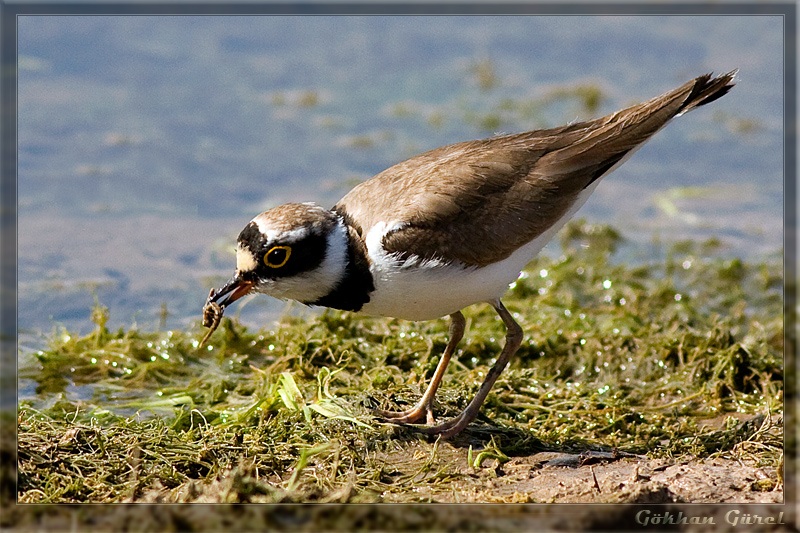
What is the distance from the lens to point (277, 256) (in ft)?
21.9

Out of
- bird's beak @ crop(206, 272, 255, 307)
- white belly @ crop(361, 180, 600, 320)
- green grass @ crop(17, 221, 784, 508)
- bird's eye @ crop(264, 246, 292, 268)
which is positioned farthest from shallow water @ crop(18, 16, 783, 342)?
white belly @ crop(361, 180, 600, 320)

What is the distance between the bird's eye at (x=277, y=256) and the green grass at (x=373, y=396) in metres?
1.06

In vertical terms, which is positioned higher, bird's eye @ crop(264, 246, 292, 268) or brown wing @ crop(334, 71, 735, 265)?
brown wing @ crop(334, 71, 735, 265)

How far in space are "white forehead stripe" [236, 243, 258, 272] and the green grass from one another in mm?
1061

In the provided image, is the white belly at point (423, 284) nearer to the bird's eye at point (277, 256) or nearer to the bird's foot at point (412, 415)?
the bird's eye at point (277, 256)

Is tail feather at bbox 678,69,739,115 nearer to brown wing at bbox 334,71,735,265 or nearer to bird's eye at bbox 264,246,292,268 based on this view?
brown wing at bbox 334,71,735,265

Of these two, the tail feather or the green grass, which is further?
the tail feather

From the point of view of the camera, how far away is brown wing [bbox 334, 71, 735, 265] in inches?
272

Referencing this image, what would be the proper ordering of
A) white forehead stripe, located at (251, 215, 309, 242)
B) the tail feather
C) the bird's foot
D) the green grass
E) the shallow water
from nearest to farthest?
the green grass → white forehead stripe, located at (251, 215, 309, 242) → the bird's foot → the tail feather → the shallow water

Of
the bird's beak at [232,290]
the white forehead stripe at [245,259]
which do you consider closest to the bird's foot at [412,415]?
A: the bird's beak at [232,290]

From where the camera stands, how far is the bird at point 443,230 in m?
6.73

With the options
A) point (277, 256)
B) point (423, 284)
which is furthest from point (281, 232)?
point (423, 284)

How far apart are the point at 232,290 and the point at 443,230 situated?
1483mm

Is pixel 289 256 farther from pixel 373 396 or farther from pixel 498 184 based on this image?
pixel 498 184
